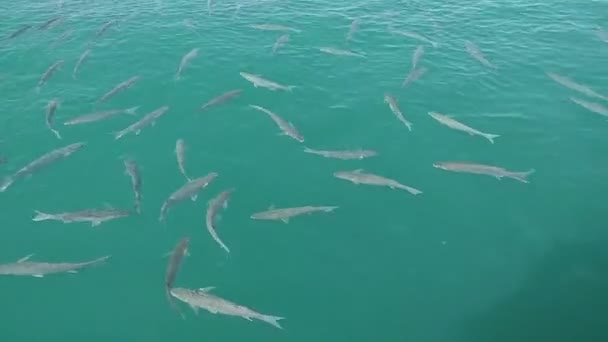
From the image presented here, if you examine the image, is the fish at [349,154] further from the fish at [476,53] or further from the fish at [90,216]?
the fish at [476,53]

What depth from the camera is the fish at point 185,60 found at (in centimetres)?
2371

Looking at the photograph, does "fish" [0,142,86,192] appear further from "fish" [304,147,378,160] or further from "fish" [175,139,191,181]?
"fish" [304,147,378,160]

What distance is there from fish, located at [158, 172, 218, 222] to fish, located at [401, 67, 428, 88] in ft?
34.7

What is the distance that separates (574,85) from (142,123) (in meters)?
17.9

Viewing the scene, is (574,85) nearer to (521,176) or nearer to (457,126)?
(457,126)

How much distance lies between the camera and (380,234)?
51.7 ft

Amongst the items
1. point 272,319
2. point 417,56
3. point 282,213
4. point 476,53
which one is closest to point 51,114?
point 282,213

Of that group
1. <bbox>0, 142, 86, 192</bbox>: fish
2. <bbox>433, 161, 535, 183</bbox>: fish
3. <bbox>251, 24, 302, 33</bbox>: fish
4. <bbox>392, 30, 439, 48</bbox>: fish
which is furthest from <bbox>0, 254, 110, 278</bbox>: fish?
<bbox>392, 30, 439, 48</bbox>: fish

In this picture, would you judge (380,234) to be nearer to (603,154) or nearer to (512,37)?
(603,154)

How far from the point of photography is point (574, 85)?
72.9ft

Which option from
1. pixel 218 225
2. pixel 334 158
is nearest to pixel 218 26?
pixel 334 158

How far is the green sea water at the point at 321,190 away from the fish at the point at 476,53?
1.84 feet

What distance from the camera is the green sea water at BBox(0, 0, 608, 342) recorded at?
44.7ft

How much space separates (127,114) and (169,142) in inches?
106
